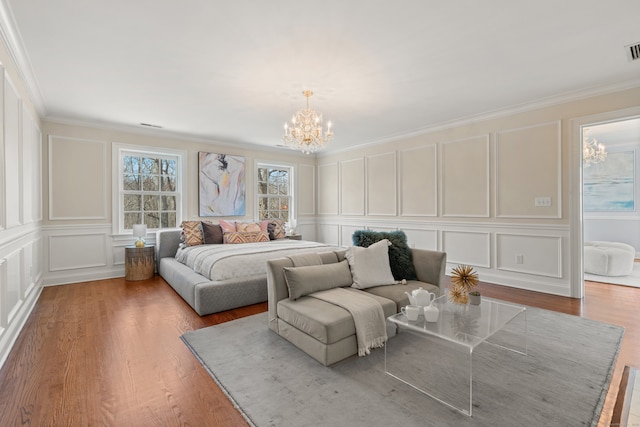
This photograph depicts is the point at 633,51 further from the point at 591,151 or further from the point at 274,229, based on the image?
the point at 274,229

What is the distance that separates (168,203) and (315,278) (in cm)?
408

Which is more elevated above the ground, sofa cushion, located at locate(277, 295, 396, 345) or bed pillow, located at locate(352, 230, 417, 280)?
bed pillow, located at locate(352, 230, 417, 280)

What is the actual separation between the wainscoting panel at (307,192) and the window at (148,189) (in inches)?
105

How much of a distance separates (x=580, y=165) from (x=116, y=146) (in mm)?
6722

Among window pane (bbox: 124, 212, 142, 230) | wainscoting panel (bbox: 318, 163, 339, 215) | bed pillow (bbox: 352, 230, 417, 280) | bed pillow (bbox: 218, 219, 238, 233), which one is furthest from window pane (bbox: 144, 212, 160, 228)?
bed pillow (bbox: 352, 230, 417, 280)

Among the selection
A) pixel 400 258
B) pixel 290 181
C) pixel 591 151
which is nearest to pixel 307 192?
pixel 290 181

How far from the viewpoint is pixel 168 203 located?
18.1 ft

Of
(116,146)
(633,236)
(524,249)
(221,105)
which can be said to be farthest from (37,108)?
(633,236)

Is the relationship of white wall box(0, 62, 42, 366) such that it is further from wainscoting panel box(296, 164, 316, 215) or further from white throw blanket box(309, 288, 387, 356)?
wainscoting panel box(296, 164, 316, 215)

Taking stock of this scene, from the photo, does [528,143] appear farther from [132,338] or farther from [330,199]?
[132,338]

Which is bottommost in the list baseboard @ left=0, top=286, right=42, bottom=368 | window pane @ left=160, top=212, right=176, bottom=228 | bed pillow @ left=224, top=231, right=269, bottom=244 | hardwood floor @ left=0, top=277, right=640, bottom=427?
hardwood floor @ left=0, top=277, right=640, bottom=427

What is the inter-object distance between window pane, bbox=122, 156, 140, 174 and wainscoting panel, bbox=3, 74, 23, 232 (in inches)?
85.8

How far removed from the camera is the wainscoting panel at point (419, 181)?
5.09 m

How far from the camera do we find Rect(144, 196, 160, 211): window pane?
209 inches
